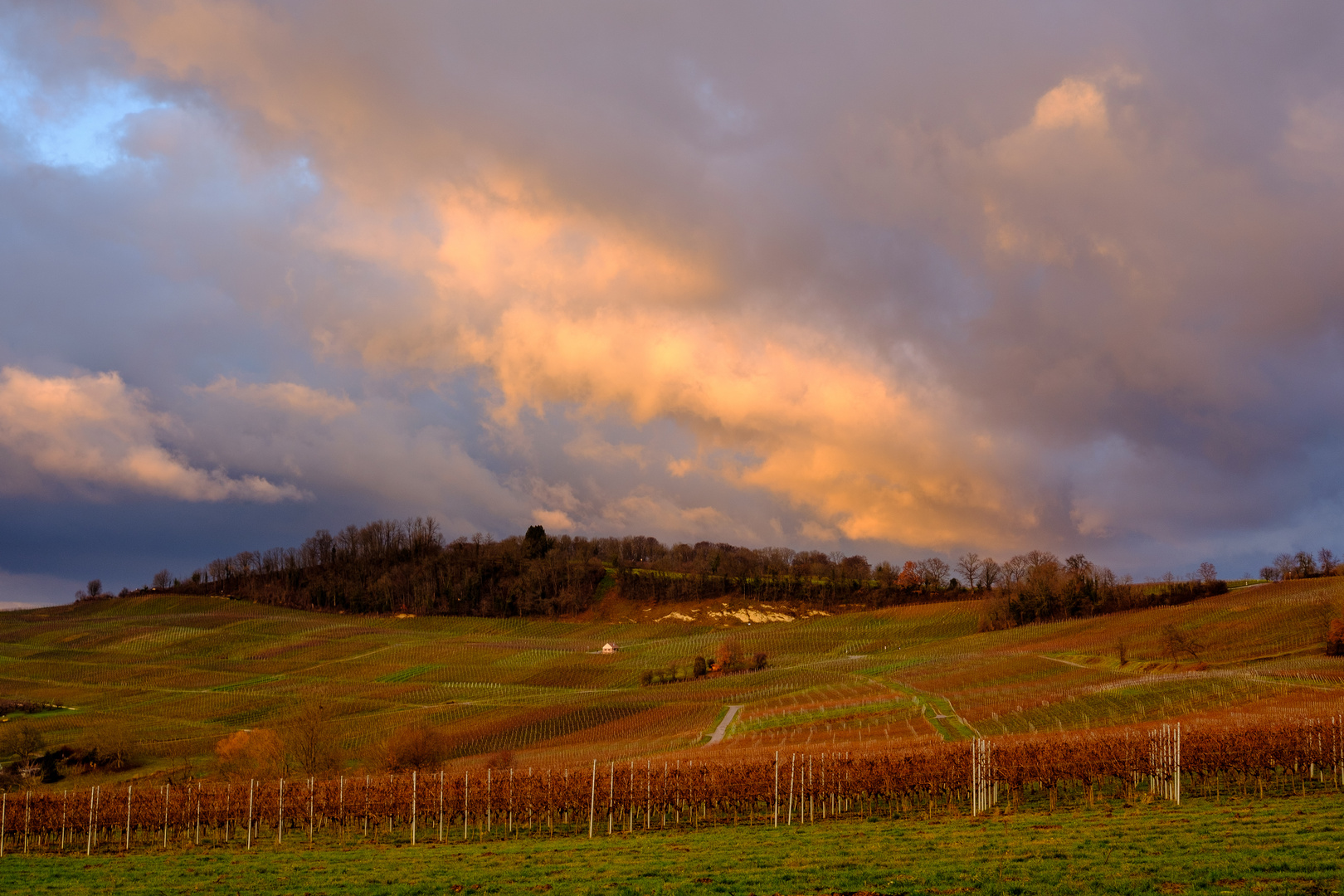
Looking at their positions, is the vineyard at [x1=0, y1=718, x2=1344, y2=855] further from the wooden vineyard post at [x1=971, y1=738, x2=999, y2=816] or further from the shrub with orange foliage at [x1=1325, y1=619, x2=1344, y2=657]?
the shrub with orange foliage at [x1=1325, y1=619, x2=1344, y2=657]

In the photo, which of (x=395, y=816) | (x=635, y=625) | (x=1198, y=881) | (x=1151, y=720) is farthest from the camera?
(x=635, y=625)

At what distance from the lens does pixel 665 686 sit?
11631 centimetres

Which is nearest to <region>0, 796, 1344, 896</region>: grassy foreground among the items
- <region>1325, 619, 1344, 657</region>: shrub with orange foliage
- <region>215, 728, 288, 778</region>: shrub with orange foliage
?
<region>215, 728, 288, 778</region>: shrub with orange foliage

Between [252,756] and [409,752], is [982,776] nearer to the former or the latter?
[409,752]

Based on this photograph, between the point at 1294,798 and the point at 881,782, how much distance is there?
15.3m

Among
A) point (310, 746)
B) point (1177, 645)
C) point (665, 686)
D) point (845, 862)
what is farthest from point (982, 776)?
point (665, 686)

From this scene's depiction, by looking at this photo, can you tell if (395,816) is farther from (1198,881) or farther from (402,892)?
(1198,881)

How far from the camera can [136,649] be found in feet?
530

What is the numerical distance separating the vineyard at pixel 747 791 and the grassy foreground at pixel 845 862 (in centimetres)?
489

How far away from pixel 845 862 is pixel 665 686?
9756 centimetres

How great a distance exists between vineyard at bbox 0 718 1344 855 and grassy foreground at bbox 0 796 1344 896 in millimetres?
4895

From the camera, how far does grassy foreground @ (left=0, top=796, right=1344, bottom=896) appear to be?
57.3 ft

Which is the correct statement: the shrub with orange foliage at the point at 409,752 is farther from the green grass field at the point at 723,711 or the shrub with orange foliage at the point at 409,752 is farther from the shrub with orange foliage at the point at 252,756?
the green grass field at the point at 723,711

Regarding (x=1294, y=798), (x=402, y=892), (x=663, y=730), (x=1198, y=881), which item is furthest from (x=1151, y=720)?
(x=402, y=892)
